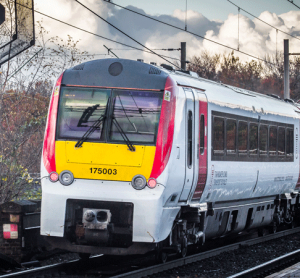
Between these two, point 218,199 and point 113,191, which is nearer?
point 113,191

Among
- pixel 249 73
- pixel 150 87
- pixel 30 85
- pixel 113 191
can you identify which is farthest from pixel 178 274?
pixel 249 73

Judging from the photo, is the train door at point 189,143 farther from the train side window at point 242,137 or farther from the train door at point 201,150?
the train side window at point 242,137

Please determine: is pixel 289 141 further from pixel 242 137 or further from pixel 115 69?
pixel 115 69

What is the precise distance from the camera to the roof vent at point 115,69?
31.0 feet

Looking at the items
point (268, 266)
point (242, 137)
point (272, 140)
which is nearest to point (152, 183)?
point (268, 266)

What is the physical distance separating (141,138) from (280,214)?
24.7ft

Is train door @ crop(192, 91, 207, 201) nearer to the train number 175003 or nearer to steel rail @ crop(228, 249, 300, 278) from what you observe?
steel rail @ crop(228, 249, 300, 278)

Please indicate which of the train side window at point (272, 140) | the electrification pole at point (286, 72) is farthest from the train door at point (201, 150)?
the electrification pole at point (286, 72)

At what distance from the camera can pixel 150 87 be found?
9273 millimetres

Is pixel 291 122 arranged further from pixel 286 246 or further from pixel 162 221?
pixel 162 221

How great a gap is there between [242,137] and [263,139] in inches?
53.1

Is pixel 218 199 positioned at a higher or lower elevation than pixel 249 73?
lower

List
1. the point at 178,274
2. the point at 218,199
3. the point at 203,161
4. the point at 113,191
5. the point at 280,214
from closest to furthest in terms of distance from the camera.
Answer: the point at 113,191 → the point at 178,274 → the point at 203,161 → the point at 218,199 → the point at 280,214

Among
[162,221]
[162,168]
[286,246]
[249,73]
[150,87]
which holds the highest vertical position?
[249,73]
